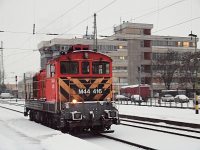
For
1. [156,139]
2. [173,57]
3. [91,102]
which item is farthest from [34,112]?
[173,57]

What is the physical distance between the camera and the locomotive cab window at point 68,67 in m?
15.5

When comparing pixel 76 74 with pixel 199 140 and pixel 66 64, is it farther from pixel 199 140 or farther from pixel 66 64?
pixel 199 140

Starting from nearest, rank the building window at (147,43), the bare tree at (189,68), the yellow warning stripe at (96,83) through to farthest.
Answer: the yellow warning stripe at (96,83) → the bare tree at (189,68) → the building window at (147,43)

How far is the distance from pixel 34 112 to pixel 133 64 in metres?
80.8

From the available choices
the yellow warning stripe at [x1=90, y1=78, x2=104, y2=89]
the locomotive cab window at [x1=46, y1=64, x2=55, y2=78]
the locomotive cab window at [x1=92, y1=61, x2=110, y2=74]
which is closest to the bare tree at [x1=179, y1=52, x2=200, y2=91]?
the locomotive cab window at [x1=92, y1=61, x2=110, y2=74]

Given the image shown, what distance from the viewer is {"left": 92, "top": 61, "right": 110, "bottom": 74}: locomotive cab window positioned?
15.9 meters

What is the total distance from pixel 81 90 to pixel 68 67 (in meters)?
1.08

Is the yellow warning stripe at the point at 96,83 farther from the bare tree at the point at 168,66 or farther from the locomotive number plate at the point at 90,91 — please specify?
the bare tree at the point at 168,66

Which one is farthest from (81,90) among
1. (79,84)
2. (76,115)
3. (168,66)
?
(168,66)

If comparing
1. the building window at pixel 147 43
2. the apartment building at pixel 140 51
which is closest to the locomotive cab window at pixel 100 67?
the apartment building at pixel 140 51

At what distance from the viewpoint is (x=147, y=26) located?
102438 millimetres

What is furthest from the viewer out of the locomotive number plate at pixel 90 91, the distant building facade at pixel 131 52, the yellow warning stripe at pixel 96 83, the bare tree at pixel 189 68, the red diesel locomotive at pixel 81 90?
the distant building facade at pixel 131 52

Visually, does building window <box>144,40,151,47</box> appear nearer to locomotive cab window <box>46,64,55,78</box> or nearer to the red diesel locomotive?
locomotive cab window <box>46,64,55,78</box>

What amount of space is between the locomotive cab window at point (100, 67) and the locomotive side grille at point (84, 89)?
345 mm
